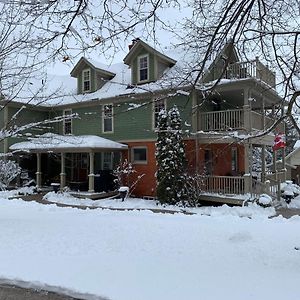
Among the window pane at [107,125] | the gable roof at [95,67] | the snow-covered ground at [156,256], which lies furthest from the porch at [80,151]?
the snow-covered ground at [156,256]

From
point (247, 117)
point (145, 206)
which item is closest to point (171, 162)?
point (145, 206)

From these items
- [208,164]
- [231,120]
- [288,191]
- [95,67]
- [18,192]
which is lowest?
[18,192]

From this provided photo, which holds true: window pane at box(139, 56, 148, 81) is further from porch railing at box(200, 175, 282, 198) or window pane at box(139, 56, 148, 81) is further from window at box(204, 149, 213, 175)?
porch railing at box(200, 175, 282, 198)

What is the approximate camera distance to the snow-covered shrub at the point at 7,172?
20859 millimetres

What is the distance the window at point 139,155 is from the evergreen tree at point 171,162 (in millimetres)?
3343

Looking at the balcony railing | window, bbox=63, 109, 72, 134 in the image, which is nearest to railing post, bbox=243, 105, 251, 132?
the balcony railing

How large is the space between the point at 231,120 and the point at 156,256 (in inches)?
478

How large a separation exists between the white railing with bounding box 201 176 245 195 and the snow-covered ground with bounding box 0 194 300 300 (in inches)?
312

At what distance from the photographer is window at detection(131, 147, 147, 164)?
19.9 m

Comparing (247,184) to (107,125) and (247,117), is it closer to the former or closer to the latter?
(247,117)

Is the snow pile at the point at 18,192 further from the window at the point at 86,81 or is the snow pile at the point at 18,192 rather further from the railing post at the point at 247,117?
the railing post at the point at 247,117

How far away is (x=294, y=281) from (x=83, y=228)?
4.52m

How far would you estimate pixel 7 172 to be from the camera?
832 inches

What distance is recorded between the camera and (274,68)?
7.04m
